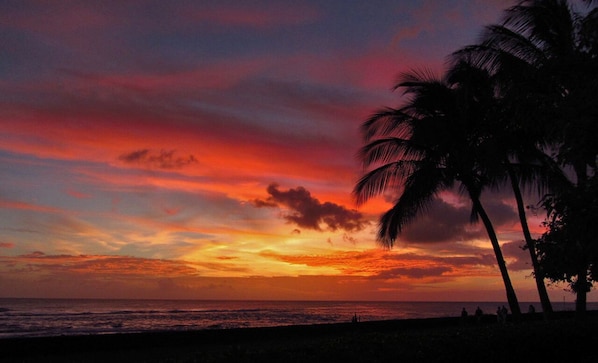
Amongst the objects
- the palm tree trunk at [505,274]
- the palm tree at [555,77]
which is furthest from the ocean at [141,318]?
the palm tree at [555,77]

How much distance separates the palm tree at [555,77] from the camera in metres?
8.56

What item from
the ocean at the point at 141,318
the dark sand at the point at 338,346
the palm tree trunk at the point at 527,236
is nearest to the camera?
the dark sand at the point at 338,346

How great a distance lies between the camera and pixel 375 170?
64.0 feet

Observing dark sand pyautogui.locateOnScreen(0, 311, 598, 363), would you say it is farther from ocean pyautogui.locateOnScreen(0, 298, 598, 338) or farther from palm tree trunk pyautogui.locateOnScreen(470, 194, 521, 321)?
ocean pyautogui.locateOnScreen(0, 298, 598, 338)

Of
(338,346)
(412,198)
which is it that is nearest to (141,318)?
(412,198)

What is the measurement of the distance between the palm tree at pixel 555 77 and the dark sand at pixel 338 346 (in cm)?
358

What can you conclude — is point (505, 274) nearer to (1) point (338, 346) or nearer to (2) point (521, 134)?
(2) point (521, 134)

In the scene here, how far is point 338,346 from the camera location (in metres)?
8.19

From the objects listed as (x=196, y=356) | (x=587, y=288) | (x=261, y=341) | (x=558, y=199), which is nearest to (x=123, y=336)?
(x=261, y=341)

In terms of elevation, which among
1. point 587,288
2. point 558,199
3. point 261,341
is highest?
point 558,199

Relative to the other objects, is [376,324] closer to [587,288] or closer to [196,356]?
[587,288]

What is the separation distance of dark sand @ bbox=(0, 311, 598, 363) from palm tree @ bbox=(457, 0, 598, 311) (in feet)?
11.7

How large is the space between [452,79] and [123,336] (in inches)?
558

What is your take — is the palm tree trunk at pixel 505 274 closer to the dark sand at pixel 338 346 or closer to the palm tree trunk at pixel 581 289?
the palm tree trunk at pixel 581 289
